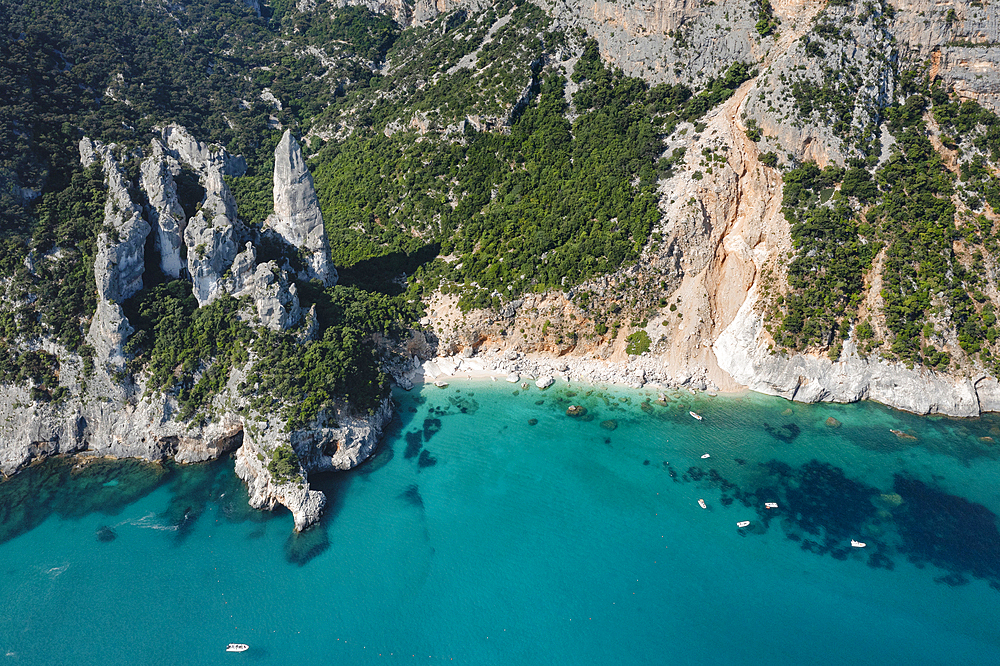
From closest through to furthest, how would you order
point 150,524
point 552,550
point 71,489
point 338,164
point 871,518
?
point 552,550
point 150,524
point 871,518
point 71,489
point 338,164

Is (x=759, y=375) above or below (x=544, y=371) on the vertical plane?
above

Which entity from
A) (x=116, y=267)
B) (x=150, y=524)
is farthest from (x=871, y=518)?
(x=116, y=267)

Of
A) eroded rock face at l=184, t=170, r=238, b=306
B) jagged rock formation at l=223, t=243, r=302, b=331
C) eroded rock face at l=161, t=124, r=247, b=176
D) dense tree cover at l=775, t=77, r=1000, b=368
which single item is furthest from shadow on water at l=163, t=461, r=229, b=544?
dense tree cover at l=775, t=77, r=1000, b=368

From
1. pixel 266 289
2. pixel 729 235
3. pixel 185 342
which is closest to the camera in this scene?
pixel 185 342

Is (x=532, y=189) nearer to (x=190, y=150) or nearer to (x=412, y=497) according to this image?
(x=190, y=150)

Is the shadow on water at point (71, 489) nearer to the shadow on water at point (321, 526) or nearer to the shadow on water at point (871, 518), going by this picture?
the shadow on water at point (321, 526)

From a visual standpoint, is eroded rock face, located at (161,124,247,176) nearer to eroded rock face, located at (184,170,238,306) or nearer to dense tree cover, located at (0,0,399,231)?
dense tree cover, located at (0,0,399,231)

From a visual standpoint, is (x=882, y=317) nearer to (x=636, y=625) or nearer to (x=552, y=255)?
(x=552, y=255)
